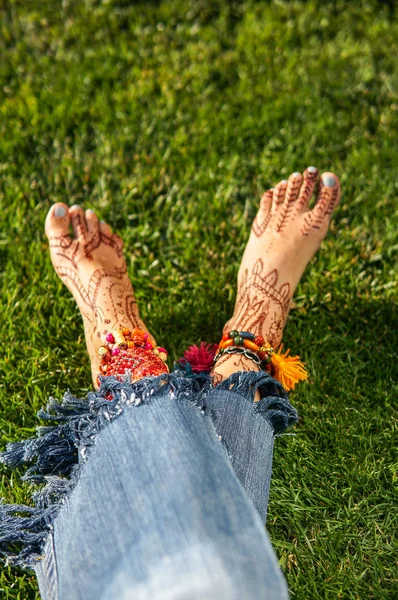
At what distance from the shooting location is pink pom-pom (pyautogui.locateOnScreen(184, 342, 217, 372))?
154cm

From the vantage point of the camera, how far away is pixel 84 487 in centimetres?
99

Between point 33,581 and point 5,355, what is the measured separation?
0.61 m

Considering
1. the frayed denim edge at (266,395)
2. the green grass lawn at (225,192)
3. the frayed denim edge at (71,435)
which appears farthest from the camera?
the green grass lawn at (225,192)

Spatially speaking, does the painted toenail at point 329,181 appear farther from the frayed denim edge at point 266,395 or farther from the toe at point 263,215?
the frayed denim edge at point 266,395

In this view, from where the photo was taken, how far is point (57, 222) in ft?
5.73

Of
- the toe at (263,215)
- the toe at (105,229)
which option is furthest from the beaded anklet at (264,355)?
the toe at (105,229)

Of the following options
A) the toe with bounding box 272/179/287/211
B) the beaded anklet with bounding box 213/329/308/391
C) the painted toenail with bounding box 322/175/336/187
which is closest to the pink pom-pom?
the beaded anklet with bounding box 213/329/308/391

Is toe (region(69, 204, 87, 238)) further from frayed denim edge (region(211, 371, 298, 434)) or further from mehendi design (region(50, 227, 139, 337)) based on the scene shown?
frayed denim edge (region(211, 371, 298, 434))

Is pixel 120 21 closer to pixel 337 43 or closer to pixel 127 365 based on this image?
pixel 337 43

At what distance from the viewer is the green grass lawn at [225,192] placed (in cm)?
142

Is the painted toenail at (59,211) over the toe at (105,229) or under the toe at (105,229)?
over

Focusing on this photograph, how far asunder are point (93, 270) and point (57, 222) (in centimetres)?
21

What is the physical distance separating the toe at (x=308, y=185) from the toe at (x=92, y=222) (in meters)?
0.64

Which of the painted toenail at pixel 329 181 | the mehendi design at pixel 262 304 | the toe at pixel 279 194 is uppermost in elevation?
the painted toenail at pixel 329 181
